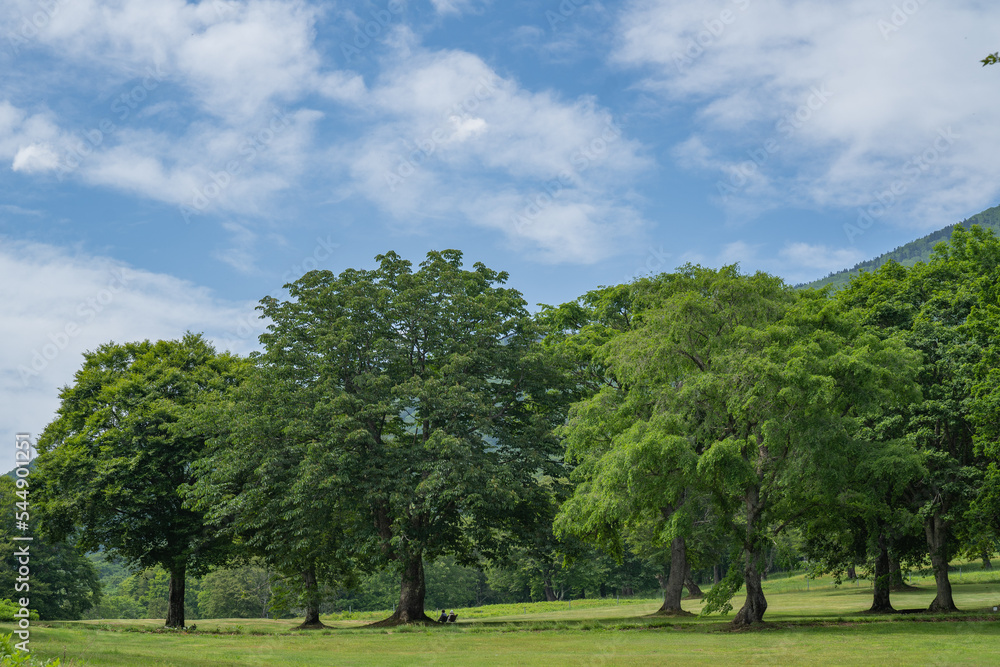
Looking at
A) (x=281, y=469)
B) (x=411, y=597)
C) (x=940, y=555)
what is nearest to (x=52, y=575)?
(x=281, y=469)

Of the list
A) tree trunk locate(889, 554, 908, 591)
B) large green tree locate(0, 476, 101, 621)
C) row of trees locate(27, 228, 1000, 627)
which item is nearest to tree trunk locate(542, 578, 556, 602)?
large green tree locate(0, 476, 101, 621)

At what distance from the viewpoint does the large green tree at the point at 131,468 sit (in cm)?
3909

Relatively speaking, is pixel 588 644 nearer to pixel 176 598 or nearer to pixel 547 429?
pixel 547 429

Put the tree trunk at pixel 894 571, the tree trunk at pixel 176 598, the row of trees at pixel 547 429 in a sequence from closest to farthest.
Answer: the row of trees at pixel 547 429 → the tree trunk at pixel 894 571 → the tree trunk at pixel 176 598

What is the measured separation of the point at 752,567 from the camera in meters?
26.9

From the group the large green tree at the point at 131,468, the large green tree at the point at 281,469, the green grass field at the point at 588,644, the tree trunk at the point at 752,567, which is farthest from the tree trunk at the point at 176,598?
the tree trunk at the point at 752,567

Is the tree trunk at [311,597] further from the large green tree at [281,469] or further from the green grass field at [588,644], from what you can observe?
the green grass field at [588,644]

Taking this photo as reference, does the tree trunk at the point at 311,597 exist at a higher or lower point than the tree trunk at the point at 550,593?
higher

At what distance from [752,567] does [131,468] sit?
1197 inches

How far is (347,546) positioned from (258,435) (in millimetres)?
6932

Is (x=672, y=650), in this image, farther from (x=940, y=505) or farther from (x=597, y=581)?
(x=597, y=581)

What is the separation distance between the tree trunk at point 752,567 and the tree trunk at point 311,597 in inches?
856

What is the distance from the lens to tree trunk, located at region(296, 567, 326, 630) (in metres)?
38.5

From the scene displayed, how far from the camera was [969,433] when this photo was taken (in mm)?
32375
